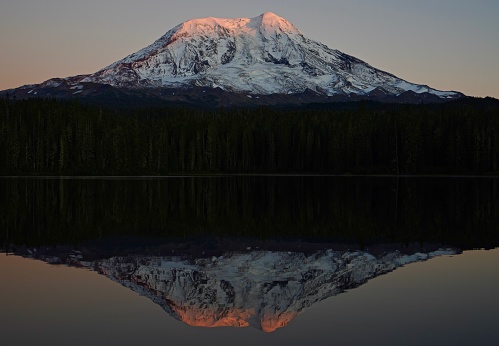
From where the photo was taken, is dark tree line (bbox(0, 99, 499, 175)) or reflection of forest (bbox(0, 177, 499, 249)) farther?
dark tree line (bbox(0, 99, 499, 175))

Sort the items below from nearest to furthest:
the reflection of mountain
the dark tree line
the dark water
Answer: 1. the dark water
2. the reflection of mountain
3. the dark tree line

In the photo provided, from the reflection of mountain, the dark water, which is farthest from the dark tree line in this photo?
the reflection of mountain

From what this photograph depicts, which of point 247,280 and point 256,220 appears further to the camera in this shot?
point 256,220

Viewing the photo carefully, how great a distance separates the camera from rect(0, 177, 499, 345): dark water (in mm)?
16109

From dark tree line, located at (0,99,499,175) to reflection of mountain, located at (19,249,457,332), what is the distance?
118474 mm

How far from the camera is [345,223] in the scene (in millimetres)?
39094

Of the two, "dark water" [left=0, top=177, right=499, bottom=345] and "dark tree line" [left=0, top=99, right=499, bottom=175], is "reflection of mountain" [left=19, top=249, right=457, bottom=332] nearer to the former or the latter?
"dark water" [left=0, top=177, right=499, bottom=345]

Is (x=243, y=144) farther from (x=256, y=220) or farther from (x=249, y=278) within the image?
(x=249, y=278)

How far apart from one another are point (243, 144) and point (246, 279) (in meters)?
147

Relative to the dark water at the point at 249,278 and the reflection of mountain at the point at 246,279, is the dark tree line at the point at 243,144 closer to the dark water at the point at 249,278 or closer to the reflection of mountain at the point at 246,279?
the dark water at the point at 249,278

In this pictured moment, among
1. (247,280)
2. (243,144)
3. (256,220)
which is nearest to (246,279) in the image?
(247,280)

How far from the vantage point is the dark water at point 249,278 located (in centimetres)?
1611

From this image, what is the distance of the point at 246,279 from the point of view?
885 inches

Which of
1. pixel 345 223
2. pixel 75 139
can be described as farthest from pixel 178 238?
pixel 75 139
